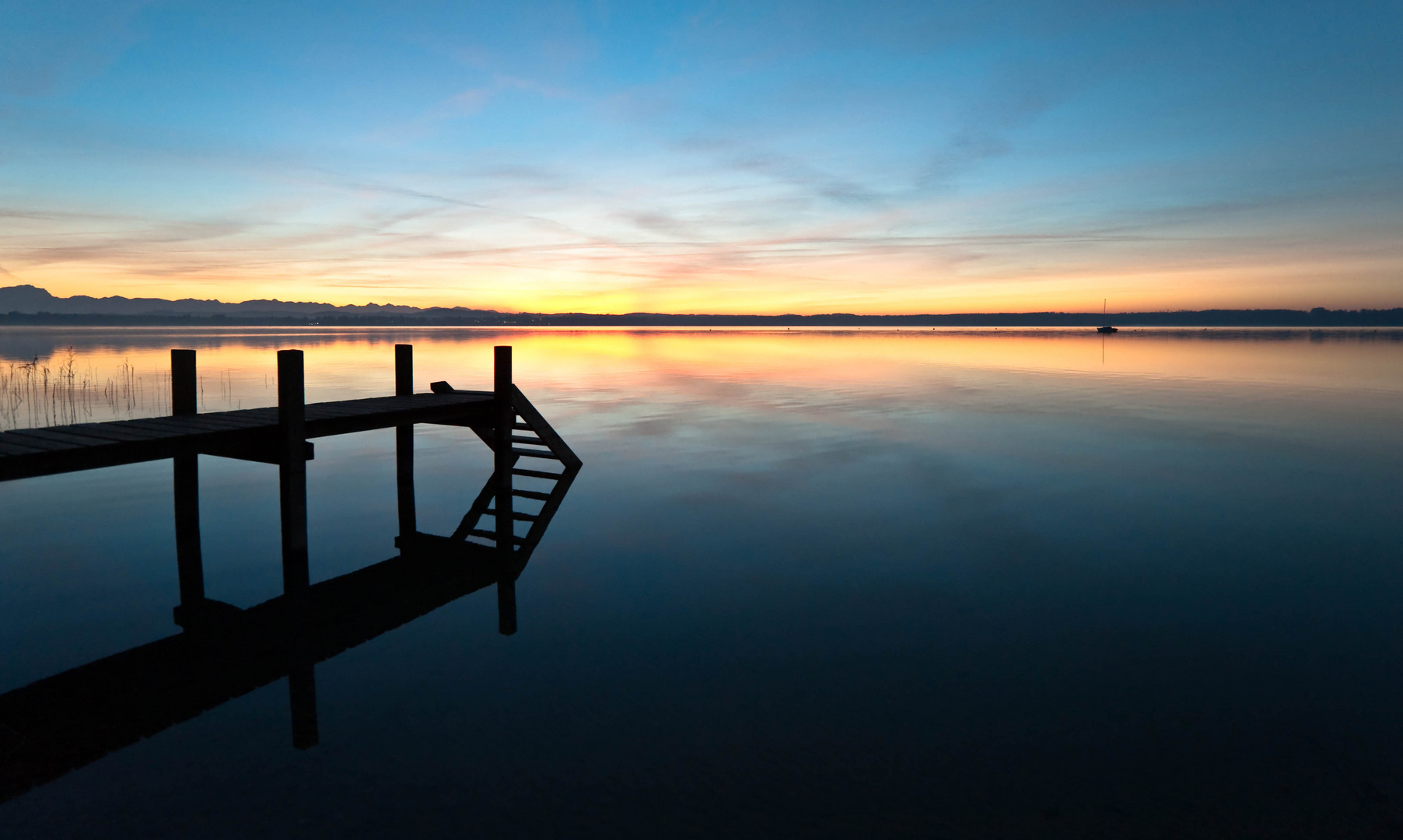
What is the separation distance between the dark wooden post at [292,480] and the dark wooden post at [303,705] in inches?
58.8

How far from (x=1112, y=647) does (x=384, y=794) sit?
8375 millimetres

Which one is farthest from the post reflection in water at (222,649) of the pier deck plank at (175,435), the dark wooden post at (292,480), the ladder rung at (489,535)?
the pier deck plank at (175,435)

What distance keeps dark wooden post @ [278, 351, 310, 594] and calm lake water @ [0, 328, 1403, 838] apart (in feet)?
4.43

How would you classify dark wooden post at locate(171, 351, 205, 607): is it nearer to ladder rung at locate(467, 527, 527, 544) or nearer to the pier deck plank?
the pier deck plank

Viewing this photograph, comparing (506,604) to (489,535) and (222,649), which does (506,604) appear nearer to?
(489,535)

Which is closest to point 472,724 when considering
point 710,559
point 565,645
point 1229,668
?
point 565,645

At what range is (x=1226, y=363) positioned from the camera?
62750mm

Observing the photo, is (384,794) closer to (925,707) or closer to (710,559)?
(925,707)

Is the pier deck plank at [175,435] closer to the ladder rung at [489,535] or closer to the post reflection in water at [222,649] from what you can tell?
the post reflection in water at [222,649]

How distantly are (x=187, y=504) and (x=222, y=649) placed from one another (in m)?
3.17

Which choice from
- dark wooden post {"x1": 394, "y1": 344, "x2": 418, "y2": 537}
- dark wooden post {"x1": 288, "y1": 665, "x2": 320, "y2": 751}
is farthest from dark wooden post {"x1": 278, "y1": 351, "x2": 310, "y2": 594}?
dark wooden post {"x1": 394, "y1": 344, "x2": 418, "y2": 537}

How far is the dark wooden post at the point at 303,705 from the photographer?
24.1 feet

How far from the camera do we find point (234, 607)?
10555mm

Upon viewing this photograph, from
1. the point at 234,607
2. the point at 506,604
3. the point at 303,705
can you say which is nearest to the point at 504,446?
the point at 506,604
